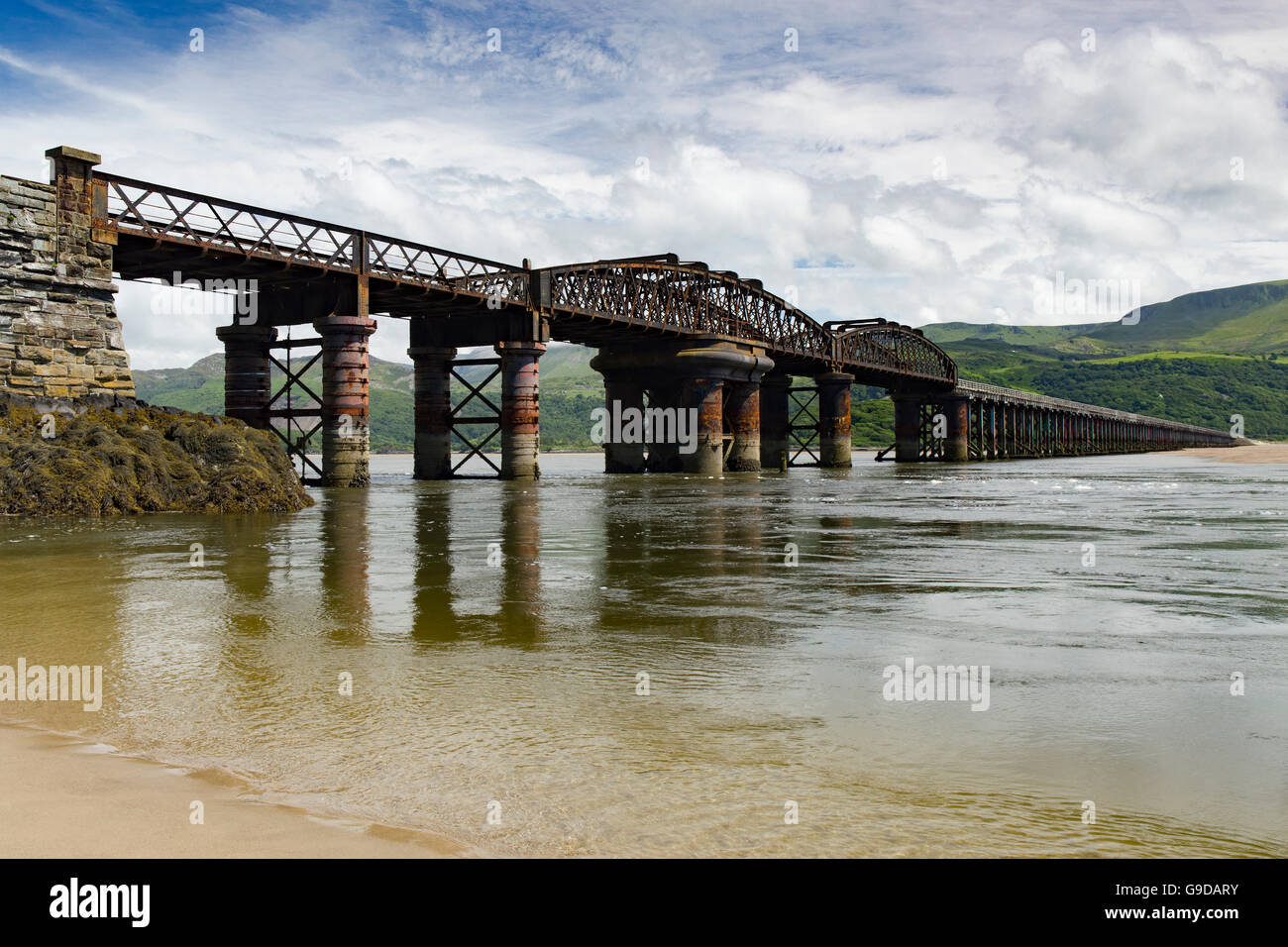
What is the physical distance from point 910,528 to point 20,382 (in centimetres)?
2263

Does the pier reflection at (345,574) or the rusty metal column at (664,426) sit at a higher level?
the rusty metal column at (664,426)

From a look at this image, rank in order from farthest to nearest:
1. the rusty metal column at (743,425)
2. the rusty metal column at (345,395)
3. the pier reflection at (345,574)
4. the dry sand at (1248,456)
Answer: the dry sand at (1248,456) < the rusty metal column at (743,425) < the rusty metal column at (345,395) < the pier reflection at (345,574)

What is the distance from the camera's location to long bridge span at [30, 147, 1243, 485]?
119 ft

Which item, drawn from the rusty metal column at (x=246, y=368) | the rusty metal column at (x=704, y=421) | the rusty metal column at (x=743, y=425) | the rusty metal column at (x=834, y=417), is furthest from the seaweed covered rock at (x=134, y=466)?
the rusty metal column at (x=834, y=417)

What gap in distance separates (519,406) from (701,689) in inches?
1755

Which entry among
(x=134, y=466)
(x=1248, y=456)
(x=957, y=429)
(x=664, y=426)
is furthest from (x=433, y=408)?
(x=1248, y=456)

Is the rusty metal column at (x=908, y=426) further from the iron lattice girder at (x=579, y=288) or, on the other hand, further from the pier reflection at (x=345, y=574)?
the pier reflection at (x=345, y=574)

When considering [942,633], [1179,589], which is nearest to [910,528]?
[1179,589]

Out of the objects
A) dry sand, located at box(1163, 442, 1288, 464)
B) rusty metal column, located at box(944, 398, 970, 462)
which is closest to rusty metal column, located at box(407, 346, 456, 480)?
dry sand, located at box(1163, 442, 1288, 464)

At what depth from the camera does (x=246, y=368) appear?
1693 inches

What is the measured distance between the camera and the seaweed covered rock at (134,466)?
23.6 m

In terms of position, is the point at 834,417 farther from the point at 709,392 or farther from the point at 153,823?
the point at 153,823

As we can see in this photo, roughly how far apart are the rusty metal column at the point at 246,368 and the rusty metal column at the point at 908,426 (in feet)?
262

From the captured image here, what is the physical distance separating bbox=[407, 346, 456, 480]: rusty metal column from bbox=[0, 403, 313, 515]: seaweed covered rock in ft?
76.7
